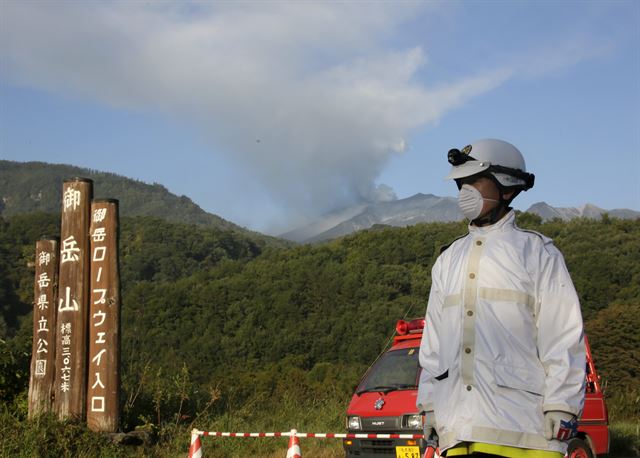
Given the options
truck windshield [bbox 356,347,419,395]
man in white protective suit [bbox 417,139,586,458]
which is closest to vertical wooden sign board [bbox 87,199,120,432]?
truck windshield [bbox 356,347,419,395]

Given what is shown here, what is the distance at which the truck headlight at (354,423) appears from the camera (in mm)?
10055

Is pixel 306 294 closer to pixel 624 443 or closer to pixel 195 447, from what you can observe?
pixel 624 443

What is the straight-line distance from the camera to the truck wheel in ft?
28.0

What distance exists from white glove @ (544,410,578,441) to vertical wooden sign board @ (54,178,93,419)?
30.6ft

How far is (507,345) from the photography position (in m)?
3.28

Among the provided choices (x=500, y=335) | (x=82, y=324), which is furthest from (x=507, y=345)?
(x=82, y=324)

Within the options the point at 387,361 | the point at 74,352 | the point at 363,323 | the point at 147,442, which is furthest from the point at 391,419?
the point at 363,323

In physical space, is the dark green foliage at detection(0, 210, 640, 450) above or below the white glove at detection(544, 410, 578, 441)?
above

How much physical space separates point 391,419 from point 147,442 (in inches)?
149

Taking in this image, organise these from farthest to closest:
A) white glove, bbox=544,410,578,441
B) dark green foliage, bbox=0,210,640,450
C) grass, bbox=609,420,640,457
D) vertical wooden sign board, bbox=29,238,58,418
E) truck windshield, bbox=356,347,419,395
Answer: dark green foliage, bbox=0,210,640,450, grass, bbox=609,420,640,457, vertical wooden sign board, bbox=29,238,58,418, truck windshield, bbox=356,347,419,395, white glove, bbox=544,410,578,441

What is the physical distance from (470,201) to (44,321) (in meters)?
9.83

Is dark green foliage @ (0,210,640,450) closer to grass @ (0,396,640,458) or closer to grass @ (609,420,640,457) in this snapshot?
grass @ (0,396,640,458)

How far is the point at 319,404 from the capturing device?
15.4m

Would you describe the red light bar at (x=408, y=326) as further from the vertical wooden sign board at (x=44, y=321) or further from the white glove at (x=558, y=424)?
the white glove at (x=558, y=424)
